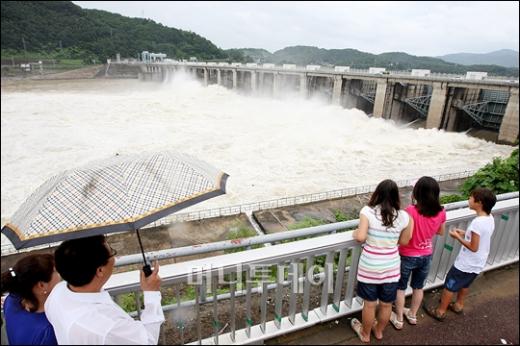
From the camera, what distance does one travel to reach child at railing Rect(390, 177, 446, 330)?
248 cm

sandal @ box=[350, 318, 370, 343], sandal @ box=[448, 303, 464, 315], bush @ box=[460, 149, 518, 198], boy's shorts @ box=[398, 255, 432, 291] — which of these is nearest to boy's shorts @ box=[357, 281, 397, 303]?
boy's shorts @ box=[398, 255, 432, 291]

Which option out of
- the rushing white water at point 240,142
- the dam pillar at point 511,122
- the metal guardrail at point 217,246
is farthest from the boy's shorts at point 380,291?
the dam pillar at point 511,122

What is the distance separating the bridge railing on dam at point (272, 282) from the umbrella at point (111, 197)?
446mm

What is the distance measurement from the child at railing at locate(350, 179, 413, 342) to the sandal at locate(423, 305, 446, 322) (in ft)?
2.29

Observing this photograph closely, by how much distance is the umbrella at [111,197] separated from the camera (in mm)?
1451

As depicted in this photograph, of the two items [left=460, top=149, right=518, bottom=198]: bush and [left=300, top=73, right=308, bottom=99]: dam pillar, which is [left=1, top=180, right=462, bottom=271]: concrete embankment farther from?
[left=300, top=73, right=308, bottom=99]: dam pillar

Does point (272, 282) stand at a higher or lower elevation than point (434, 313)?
higher

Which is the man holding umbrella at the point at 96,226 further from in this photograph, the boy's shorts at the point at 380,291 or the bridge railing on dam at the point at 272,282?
the boy's shorts at the point at 380,291

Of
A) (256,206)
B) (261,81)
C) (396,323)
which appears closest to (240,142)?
(256,206)

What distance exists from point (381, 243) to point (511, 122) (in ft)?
84.8

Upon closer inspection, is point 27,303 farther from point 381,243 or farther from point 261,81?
point 261,81

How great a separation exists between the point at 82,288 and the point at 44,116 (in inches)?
1383

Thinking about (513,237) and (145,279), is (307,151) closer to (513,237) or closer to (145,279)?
(513,237)

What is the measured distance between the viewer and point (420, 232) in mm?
2518
